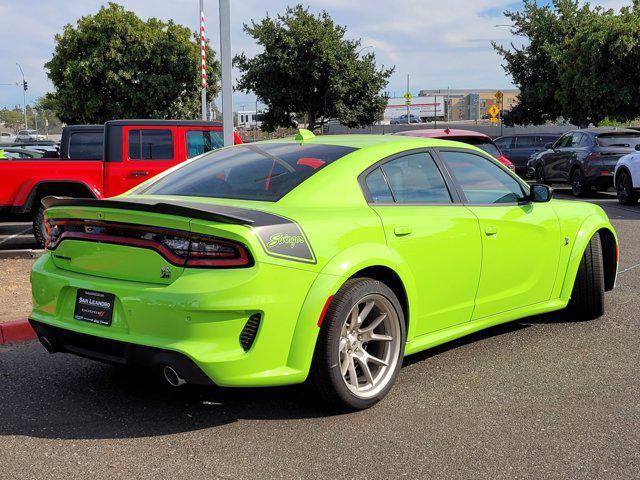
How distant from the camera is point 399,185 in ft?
15.7

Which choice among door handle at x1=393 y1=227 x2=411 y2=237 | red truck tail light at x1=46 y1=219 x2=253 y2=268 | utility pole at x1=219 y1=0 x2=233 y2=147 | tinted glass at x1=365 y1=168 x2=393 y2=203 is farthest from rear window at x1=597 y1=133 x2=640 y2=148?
red truck tail light at x1=46 y1=219 x2=253 y2=268

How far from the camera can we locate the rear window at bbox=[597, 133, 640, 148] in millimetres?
A: 18109

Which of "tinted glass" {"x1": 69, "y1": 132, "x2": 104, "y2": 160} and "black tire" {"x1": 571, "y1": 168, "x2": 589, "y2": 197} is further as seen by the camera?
"black tire" {"x1": 571, "y1": 168, "x2": 589, "y2": 197}

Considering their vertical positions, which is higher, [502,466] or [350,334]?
[350,334]

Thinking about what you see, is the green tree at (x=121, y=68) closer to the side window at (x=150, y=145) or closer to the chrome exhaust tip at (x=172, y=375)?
the side window at (x=150, y=145)

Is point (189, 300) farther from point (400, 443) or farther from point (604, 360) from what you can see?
point (604, 360)

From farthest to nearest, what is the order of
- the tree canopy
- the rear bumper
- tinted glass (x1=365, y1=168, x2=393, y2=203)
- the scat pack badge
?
the tree canopy < tinted glass (x1=365, y1=168, x2=393, y2=203) < the scat pack badge < the rear bumper

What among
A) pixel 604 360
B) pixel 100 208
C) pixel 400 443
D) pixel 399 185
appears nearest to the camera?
pixel 400 443

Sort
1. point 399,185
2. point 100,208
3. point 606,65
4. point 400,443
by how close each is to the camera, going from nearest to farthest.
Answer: point 400,443, point 100,208, point 399,185, point 606,65

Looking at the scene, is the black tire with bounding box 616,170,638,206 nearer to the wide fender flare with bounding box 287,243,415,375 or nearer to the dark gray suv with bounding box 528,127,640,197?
the dark gray suv with bounding box 528,127,640,197

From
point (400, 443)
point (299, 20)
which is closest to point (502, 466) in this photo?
point (400, 443)

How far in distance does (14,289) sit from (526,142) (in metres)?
22.2

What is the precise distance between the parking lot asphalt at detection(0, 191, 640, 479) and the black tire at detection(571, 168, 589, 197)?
46.1ft

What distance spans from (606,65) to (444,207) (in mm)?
29832
